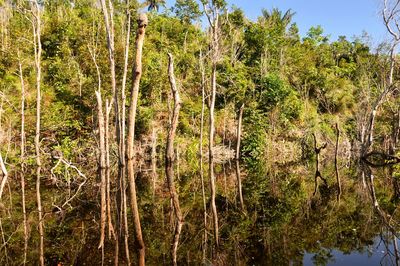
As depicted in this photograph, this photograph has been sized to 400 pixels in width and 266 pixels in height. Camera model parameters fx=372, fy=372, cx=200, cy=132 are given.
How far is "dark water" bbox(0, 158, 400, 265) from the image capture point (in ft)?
23.5

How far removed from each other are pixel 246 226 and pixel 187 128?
827 inches

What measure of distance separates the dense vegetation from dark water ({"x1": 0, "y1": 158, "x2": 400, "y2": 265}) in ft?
0.19

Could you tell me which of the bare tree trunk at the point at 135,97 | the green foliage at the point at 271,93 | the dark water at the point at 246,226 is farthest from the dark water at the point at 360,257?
the green foliage at the point at 271,93

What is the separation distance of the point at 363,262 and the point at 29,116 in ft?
71.6

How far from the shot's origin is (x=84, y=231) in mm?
8562

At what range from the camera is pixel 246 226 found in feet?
30.9

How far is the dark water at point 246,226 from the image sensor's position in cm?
716

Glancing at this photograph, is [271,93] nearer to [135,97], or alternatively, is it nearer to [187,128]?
[187,128]

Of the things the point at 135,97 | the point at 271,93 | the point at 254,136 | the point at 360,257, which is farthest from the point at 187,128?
the point at 360,257

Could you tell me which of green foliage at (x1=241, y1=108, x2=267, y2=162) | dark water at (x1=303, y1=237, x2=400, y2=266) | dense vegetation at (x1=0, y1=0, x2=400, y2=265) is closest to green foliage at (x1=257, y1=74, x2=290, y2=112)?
dense vegetation at (x1=0, y1=0, x2=400, y2=265)

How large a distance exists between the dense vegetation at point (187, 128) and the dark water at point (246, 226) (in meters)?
0.06

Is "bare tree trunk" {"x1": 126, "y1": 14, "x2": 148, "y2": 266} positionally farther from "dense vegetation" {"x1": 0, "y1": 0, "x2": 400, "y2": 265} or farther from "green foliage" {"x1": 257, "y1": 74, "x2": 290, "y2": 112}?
"green foliage" {"x1": 257, "y1": 74, "x2": 290, "y2": 112}

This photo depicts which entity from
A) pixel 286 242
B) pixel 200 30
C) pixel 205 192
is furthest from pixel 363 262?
pixel 200 30

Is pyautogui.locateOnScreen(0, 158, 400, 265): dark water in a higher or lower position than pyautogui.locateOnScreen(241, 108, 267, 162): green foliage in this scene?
lower
